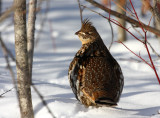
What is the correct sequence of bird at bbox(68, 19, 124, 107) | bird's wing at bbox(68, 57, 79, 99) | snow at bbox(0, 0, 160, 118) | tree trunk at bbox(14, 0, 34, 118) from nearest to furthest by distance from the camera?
tree trunk at bbox(14, 0, 34, 118), bird at bbox(68, 19, 124, 107), snow at bbox(0, 0, 160, 118), bird's wing at bbox(68, 57, 79, 99)

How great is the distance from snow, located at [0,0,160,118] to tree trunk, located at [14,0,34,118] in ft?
0.72

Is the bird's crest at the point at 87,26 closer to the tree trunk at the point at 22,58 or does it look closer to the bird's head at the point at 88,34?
the bird's head at the point at 88,34

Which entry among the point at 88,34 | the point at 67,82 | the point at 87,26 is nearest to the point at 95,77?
the point at 88,34

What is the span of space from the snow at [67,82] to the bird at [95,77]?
19 centimetres

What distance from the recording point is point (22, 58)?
2600 millimetres

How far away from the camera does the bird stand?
9.30ft

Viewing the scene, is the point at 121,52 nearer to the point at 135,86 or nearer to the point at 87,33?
the point at 135,86

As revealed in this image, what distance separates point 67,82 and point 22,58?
2.26m

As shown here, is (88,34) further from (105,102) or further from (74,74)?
(105,102)

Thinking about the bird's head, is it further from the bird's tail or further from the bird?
the bird's tail

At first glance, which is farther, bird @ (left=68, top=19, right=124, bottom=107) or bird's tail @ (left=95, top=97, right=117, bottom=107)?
bird @ (left=68, top=19, right=124, bottom=107)

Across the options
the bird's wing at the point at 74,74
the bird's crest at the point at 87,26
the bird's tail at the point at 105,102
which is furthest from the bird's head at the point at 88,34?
the bird's tail at the point at 105,102

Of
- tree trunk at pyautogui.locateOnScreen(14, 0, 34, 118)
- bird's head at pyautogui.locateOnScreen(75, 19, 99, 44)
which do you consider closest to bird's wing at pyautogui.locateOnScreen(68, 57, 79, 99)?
bird's head at pyautogui.locateOnScreen(75, 19, 99, 44)

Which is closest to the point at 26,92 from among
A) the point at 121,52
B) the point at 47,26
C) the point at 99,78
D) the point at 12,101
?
the point at 12,101
